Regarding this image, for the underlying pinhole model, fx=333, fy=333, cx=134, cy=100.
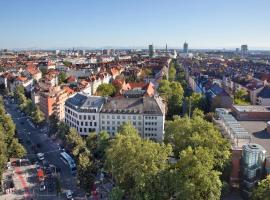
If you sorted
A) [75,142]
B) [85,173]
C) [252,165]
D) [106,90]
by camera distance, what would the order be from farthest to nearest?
1. [106,90]
2. [75,142]
3. [85,173]
4. [252,165]

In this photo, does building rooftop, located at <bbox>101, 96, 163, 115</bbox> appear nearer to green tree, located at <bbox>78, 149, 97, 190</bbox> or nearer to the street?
the street

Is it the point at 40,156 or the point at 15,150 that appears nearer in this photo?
the point at 15,150

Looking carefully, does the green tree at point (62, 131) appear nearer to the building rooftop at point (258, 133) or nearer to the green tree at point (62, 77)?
the building rooftop at point (258, 133)

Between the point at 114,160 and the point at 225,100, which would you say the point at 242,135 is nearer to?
the point at 114,160

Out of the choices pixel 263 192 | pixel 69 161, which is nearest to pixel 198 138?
pixel 263 192

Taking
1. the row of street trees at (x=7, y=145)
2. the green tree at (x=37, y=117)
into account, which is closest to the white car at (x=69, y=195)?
the row of street trees at (x=7, y=145)

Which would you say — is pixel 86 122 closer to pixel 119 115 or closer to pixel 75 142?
pixel 119 115

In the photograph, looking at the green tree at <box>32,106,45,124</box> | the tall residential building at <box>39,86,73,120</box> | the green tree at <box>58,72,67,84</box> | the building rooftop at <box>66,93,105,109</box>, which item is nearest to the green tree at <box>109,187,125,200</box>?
the building rooftop at <box>66,93,105,109</box>
